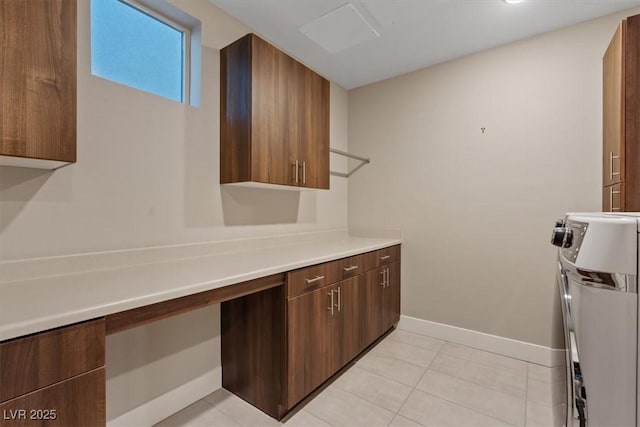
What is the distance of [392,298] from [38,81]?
8.61 feet

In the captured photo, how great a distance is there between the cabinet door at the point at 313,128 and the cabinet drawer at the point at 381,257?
661mm

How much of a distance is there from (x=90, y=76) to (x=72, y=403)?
1339 mm

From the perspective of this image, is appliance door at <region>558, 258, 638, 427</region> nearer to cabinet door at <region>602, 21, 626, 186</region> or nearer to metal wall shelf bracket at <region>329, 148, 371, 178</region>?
cabinet door at <region>602, 21, 626, 186</region>

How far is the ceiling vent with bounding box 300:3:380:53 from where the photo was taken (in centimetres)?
196

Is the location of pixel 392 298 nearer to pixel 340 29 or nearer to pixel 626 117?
pixel 626 117

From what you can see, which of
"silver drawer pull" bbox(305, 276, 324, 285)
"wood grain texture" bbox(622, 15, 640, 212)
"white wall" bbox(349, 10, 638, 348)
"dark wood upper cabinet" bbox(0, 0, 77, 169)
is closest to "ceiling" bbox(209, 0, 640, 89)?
"white wall" bbox(349, 10, 638, 348)

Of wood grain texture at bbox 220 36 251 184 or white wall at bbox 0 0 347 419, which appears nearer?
white wall at bbox 0 0 347 419

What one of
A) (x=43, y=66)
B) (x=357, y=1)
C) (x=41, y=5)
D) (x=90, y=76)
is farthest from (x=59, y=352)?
(x=357, y=1)

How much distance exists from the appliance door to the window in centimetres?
208

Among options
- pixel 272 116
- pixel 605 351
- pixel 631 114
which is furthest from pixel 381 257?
pixel 605 351

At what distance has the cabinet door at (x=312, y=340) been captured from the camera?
1591 millimetres

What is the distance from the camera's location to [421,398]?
5.94ft

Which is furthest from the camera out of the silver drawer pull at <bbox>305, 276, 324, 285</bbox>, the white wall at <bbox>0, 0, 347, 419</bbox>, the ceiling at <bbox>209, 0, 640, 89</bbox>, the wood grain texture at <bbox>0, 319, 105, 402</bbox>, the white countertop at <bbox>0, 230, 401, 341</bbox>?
the ceiling at <bbox>209, 0, 640, 89</bbox>

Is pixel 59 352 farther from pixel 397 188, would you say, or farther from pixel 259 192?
pixel 397 188
